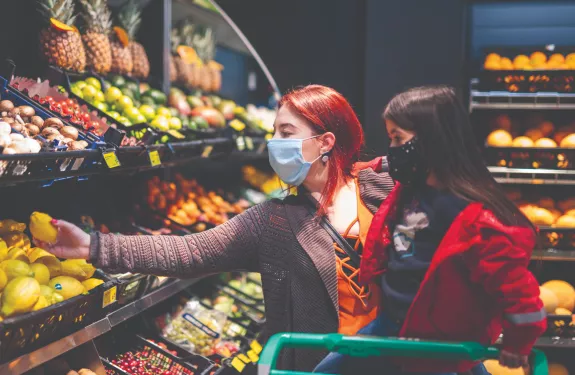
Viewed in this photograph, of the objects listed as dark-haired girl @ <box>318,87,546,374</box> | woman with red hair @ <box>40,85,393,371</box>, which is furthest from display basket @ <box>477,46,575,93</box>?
dark-haired girl @ <box>318,87,546,374</box>

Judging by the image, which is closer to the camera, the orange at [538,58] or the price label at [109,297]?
the price label at [109,297]

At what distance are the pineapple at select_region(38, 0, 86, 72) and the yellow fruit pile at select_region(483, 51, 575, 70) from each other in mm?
2487

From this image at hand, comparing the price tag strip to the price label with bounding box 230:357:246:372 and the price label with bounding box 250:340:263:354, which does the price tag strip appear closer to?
the price label with bounding box 230:357:246:372

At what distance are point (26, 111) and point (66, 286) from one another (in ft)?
2.29

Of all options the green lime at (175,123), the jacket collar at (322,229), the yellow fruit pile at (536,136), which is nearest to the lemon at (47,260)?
the jacket collar at (322,229)

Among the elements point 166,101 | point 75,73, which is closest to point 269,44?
point 166,101

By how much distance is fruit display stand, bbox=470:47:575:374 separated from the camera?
381cm

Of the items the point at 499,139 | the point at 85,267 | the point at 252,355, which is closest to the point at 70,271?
the point at 85,267

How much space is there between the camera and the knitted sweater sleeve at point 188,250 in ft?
6.68

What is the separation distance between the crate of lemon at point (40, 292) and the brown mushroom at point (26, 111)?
1.37 ft

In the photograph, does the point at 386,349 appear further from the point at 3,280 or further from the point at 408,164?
the point at 3,280

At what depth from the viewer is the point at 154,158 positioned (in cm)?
282

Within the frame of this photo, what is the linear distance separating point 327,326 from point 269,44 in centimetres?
418

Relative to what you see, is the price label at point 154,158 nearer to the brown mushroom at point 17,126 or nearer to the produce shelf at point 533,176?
the brown mushroom at point 17,126
